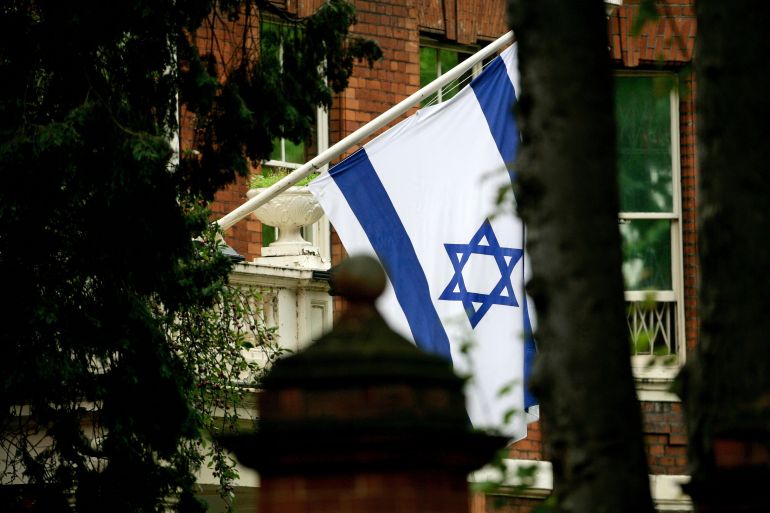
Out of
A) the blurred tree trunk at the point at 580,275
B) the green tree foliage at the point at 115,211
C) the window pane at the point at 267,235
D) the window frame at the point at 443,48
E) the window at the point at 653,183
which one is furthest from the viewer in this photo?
the window at the point at 653,183

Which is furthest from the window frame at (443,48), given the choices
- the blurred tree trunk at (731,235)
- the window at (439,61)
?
the blurred tree trunk at (731,235)

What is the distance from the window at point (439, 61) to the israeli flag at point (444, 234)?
13.8ft

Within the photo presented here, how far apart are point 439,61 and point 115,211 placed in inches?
312

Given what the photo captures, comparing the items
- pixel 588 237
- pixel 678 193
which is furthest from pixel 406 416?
pixel 678 193

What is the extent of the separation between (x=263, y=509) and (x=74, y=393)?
6745mm

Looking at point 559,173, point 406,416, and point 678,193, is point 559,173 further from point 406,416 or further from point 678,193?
point 678,193

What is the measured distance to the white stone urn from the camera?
14.8m

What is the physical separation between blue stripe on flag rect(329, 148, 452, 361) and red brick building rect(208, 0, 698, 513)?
3525 mm

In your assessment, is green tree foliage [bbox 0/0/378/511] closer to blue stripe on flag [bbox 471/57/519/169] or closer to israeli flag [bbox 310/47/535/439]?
israeli flag [bbox 310/47/535/439]

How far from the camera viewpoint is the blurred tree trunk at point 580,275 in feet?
16.4

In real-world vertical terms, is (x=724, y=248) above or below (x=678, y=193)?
below

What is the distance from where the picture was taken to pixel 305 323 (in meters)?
14.5

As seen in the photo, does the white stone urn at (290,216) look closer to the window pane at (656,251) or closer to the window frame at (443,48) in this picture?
the window frame at (443,48)

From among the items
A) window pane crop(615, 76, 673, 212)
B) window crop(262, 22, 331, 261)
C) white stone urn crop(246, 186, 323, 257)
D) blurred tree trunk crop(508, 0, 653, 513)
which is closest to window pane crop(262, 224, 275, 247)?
window crop(262, 22, 331, 261)
